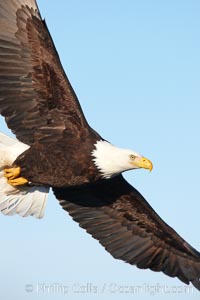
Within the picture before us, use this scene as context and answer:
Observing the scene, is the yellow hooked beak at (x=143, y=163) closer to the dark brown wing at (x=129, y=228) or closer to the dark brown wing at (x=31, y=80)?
the dark brown wing at (x=31, y=80)

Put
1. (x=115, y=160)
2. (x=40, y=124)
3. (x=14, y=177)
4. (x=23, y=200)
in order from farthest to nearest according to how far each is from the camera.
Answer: (x=23, y=200)
(x=14, y=177)
(x=40, y=124)
(x=115, y=160)

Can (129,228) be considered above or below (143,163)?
below

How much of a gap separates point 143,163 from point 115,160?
1.07ft

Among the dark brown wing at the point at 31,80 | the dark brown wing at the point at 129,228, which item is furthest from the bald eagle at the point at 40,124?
the dark brown wing at the point at 129,228

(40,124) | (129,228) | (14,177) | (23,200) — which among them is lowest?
(129,228)

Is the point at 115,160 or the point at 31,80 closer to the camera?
the point at 115,160

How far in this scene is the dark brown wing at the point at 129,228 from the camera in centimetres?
1333

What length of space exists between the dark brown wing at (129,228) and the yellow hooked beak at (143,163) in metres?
1.22

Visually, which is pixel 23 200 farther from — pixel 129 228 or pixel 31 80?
pixel 31 80

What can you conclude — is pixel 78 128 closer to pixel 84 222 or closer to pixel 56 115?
pixel 56 115

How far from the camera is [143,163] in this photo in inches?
473

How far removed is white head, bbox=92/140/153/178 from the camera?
11938 millimetres

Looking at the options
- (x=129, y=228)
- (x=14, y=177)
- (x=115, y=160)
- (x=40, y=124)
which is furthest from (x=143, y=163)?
(x=129, y=228)

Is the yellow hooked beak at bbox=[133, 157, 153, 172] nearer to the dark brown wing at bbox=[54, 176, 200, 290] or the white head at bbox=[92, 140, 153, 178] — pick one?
the white head at bbox=[92, 140, 153, 178]
